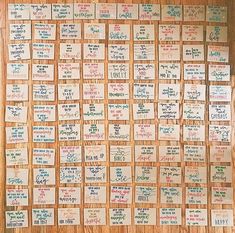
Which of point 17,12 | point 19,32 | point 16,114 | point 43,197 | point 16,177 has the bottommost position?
point 43,197

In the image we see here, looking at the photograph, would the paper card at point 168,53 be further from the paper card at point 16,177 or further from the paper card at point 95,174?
the paper card at point 16,177

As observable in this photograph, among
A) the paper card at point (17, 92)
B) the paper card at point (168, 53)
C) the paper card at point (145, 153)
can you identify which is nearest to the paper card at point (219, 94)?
the paper card at point (168, 53)

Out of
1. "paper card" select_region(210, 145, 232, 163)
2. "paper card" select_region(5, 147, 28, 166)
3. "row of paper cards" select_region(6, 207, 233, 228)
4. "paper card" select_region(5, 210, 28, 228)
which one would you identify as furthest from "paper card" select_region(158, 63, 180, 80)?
"paper card" select_region(5, 210, 28, 228)

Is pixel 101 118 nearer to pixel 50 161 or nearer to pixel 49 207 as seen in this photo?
pixel 50 161

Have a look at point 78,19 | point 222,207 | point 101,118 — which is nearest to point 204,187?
point 222,207

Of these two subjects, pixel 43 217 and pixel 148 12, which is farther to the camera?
pixel 148 12

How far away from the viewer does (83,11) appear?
2.78 meters

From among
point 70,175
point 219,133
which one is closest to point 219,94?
point 219,133

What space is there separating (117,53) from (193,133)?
0.70 metres

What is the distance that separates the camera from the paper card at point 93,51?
2.76 metres

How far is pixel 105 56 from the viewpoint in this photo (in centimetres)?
277

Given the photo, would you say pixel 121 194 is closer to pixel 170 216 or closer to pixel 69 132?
pixel 170 216

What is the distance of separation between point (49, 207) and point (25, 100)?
26.6 inches

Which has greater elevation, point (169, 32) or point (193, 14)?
point (193, 14)
